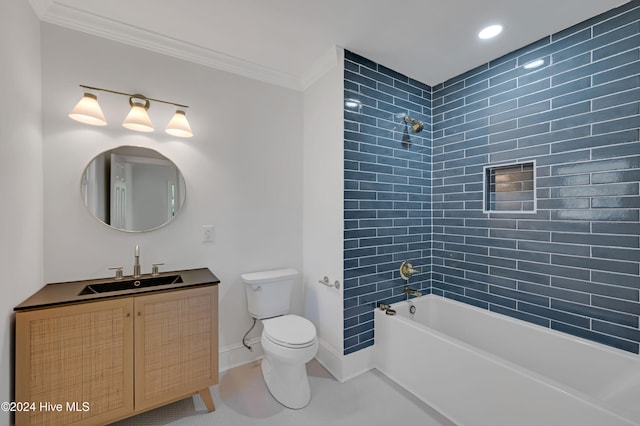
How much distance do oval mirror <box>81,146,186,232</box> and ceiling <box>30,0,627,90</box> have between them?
2.73ft

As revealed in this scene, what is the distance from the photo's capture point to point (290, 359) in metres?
1.75

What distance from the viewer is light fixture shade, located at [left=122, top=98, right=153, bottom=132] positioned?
177 centimetres

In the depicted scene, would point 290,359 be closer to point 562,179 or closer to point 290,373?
point 290,373

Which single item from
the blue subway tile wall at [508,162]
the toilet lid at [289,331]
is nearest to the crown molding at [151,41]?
the blue subway tile wall at [508,162]

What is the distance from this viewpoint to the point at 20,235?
1374 mm

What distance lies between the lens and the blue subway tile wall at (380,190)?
2.13 meters

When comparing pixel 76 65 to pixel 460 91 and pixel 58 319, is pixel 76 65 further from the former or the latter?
pixel 460 91

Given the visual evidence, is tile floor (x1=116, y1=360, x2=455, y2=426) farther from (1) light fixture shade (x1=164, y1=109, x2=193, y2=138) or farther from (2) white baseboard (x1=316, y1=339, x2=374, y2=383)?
(1) light fixture shade (x1=164, y1=109, x2=193, y2=138)

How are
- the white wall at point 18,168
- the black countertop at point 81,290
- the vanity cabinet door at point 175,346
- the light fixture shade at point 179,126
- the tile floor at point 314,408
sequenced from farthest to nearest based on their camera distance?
the light fixture shade at point 179,126, the tile floor at point 314,408, the vanity cabinet door at point 175,346, the black countertop at point 81,290, the white wall at point 18,168

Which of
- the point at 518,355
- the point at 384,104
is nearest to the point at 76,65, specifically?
the point at 384,104

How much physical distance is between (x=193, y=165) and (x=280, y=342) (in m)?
1.50

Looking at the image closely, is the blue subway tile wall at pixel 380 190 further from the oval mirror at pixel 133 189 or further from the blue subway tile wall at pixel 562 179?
the oval mirror at pixel 133 189

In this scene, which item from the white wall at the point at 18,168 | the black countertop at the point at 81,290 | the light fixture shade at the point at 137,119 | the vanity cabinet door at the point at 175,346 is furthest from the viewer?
the light fixture shade at the point at 137,119

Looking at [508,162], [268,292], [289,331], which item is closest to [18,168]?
[268,292]
